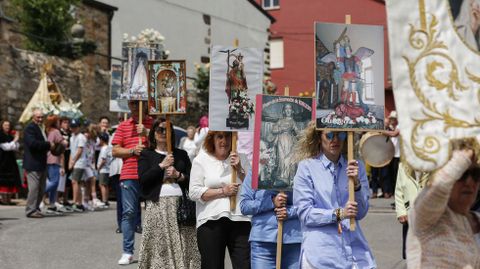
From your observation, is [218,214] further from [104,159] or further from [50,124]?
[104,159]

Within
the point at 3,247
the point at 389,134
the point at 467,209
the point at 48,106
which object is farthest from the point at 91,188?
the point at 467,209

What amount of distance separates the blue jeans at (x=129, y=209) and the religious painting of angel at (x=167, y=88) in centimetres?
178

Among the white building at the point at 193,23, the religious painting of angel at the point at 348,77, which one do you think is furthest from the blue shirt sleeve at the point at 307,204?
the white building at the point at 193,23

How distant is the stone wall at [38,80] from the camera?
880 inches

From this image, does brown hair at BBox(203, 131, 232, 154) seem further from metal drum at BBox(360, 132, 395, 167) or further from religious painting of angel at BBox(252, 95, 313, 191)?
metal drum at BBox(360, 132, 395, 167)

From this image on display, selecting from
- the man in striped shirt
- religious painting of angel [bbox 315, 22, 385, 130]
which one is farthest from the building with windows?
religious painting of angel [bbox 315, 22, 385, 130]

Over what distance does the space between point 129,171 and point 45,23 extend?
651 inches

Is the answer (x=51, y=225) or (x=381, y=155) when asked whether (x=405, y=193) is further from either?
(x=51, y=225)

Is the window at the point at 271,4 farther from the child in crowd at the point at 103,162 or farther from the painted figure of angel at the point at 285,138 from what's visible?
the painted figure of angel at the point at 285,138

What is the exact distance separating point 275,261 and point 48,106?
14879 millimetres

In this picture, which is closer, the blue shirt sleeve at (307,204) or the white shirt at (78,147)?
the blue shirt sleeve at (307,204)

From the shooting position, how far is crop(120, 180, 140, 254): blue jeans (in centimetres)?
1067

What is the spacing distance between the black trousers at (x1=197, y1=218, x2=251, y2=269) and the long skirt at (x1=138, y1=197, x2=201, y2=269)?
2.92 feet

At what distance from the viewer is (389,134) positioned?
21.7 feet
